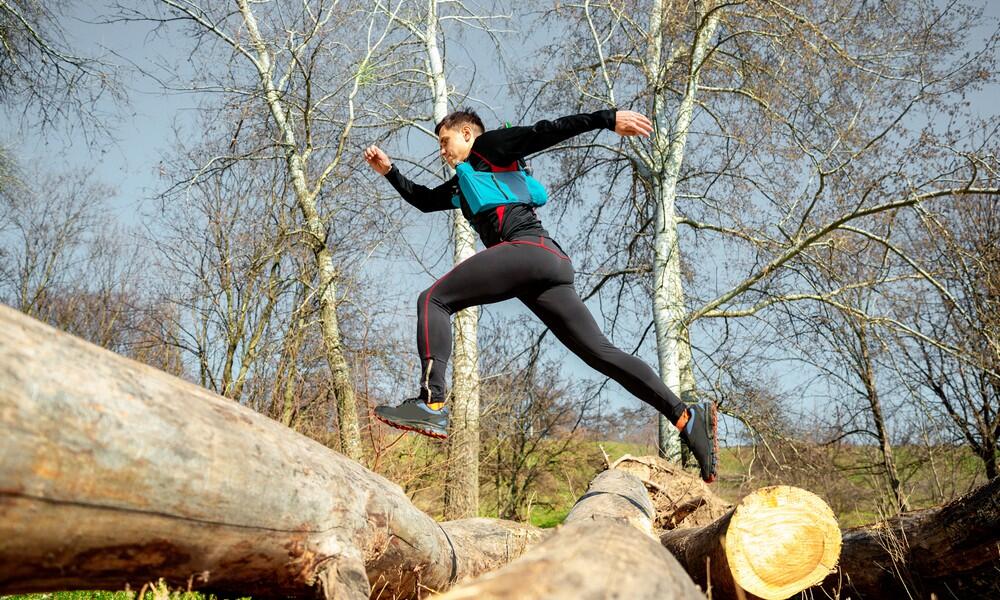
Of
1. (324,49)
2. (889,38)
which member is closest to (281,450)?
(324,49)

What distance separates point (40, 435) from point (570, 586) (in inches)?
43.9

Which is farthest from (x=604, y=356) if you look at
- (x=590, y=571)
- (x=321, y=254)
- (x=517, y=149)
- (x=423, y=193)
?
(x=321, y=254)

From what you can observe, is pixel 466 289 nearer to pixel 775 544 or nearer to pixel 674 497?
pixel 775 544

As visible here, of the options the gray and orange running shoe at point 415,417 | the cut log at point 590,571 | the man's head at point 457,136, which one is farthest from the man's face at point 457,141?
the cut log at point 590,571

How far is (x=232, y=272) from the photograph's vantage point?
28.8 ft

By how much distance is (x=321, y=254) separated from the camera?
10781mm

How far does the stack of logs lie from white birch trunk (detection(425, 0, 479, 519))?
570 centimetres

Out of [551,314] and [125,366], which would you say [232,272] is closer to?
[551,314]

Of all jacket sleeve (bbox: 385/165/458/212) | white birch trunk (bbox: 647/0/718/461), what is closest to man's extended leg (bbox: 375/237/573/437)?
jacket sleeve (bbox: 385/165/458/212)

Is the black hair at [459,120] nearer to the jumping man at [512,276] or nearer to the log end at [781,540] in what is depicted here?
the jumping man at [512,276]

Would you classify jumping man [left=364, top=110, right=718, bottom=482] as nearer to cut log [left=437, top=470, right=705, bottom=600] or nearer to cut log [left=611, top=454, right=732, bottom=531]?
cut log [left=437, top=470, right=705, bottom=600]

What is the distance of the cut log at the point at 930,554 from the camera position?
10.1 feet

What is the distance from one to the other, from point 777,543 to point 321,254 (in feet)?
28.7

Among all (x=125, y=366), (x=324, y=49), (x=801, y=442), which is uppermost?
(x=324, y=49)
